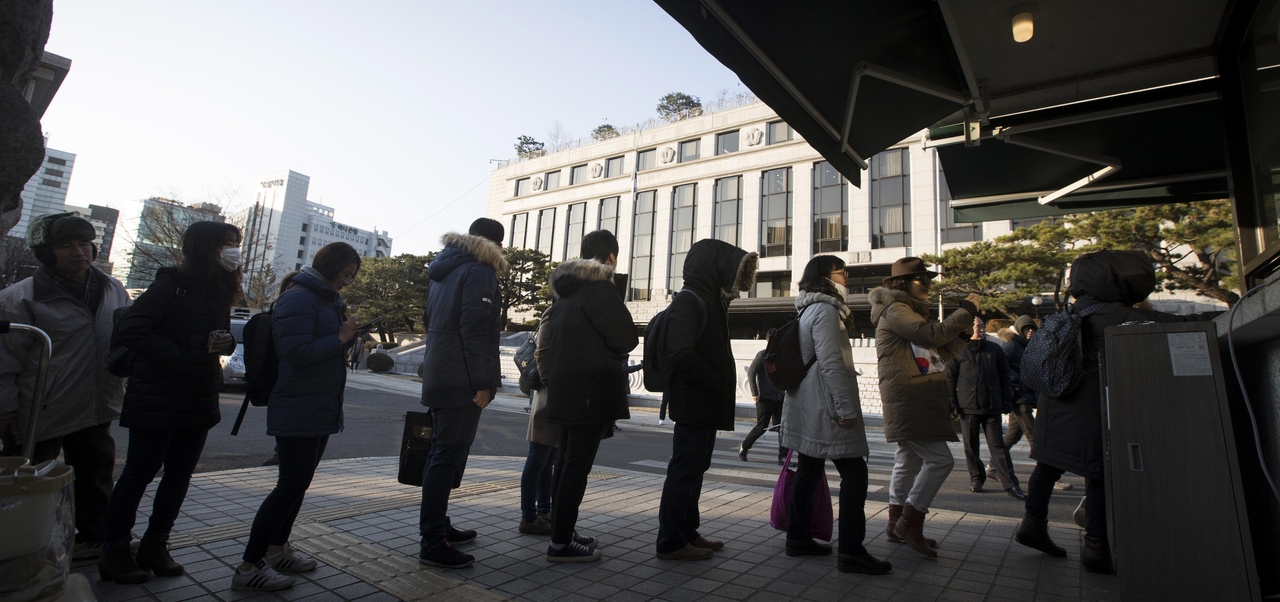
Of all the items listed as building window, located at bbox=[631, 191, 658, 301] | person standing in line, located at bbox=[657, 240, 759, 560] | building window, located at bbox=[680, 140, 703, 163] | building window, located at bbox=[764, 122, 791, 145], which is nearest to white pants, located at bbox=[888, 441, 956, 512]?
person standing in line, located at bbox=[657, 240, 759, 560]

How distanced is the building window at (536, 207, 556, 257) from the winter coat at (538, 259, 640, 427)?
4911cm

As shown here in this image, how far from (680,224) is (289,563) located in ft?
140

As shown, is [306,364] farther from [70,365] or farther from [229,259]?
[70,365]

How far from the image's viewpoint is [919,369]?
3.99 metres

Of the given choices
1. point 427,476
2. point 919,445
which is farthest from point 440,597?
point 919,445

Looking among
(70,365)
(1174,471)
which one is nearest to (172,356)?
(70,365)

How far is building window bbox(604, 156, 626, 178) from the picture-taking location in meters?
49.4

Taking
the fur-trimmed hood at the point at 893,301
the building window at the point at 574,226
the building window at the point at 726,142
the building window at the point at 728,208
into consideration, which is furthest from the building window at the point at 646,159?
the fur-trimmed hood at the point at 893,301

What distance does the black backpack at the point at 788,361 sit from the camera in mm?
3729

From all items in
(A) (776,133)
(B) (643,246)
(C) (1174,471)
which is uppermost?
(A) (776,133)

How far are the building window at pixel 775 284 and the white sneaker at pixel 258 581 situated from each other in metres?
38.0

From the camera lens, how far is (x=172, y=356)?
295 centimetres

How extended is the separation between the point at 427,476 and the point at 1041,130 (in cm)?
499

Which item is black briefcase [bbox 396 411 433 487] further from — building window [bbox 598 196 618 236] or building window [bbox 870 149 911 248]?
building window [bbox 598 196 618 236]
